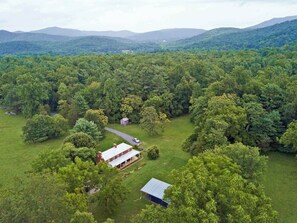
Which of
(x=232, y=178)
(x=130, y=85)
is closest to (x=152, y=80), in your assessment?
(x=130, y=85)

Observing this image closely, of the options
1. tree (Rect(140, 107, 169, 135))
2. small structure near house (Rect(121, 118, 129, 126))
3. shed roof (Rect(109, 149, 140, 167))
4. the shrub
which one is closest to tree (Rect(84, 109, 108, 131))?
small structure near house (Rect(121, 118, 129, 126))

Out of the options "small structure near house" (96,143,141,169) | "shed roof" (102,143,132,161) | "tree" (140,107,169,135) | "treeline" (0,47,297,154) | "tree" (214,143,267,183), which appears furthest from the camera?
"tree" (140,107,169,135)

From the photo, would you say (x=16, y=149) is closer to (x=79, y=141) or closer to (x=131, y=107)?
(x=79, y=141)

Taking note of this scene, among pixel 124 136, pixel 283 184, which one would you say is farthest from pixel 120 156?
pixel 283 184

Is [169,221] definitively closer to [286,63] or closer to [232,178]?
[232,178]

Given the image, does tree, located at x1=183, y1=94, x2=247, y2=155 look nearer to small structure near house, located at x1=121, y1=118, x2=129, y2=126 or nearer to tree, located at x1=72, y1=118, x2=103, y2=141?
tree, located at x1=72, y1=118, x2=103, y2=141

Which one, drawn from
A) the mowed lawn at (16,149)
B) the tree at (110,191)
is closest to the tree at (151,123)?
the mowed lawn at (16,149)

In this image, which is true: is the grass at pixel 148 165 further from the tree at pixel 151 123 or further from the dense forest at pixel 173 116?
the dense forest at pixel 173 116
